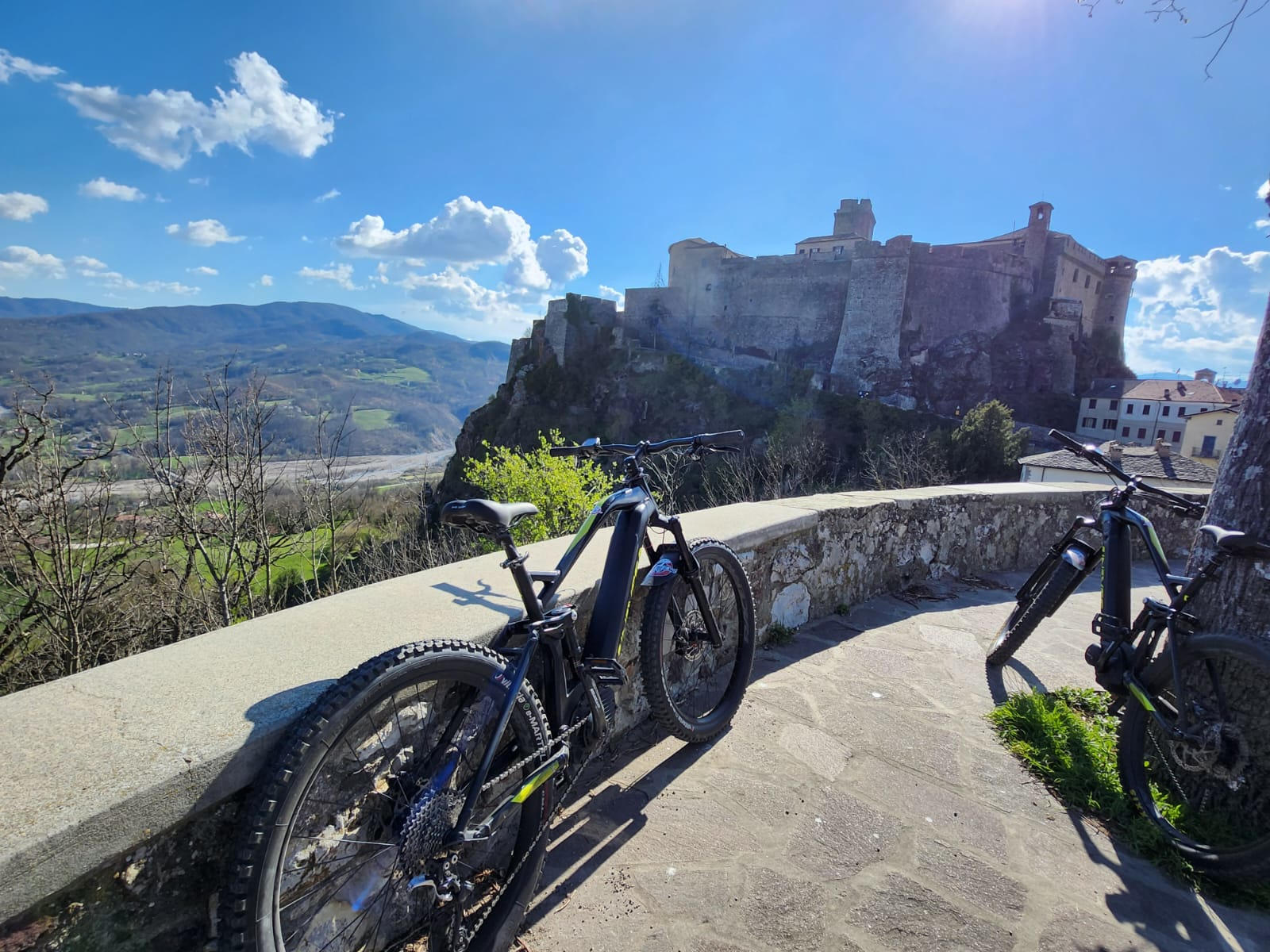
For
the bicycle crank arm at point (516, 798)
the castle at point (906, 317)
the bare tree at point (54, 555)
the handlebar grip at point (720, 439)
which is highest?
the castle at point (906, 317)

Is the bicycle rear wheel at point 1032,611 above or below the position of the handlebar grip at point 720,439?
below

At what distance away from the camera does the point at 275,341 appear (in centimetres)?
15125

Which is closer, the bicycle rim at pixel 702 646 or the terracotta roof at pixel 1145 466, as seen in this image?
the bicycle rim at pixel 702 646

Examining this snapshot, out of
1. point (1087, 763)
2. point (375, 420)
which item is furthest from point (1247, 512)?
point (375, 420)

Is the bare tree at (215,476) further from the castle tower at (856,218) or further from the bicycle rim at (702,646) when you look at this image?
the castle tower at (856,218)

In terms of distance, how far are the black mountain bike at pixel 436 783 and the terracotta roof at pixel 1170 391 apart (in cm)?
4136

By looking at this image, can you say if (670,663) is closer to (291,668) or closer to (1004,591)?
(291,668)

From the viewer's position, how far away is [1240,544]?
2.02 m

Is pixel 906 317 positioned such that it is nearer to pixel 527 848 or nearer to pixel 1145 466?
pixel 1145 466

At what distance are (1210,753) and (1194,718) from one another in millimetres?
101

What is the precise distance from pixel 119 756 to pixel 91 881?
0.17 meters

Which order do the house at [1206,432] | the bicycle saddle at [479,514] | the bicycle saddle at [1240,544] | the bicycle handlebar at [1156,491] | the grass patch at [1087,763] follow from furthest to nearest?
the house at [1206,432]
the bicycle handlebar at [1156,491]
the bicycle saddle at [1240,544]
the grass patch at [1087,763]
the bicycle saddle at [479,514]

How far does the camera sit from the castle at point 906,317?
3338cm

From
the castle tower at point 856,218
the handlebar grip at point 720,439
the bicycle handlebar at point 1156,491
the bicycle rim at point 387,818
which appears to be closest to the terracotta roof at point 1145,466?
the bicycle handlebar at point 1156,491
